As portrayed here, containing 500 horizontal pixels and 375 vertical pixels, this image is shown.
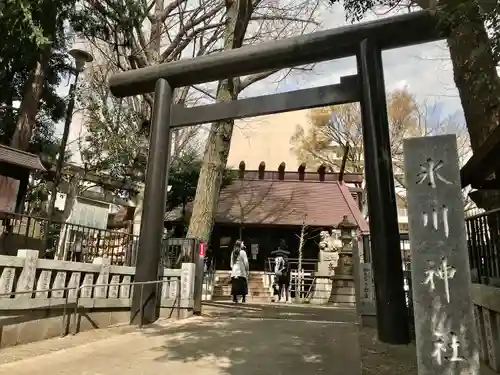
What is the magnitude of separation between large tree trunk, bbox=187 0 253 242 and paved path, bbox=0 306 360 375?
13.8 feet

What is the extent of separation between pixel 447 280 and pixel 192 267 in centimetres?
667

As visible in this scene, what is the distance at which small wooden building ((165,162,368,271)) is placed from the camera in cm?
1952

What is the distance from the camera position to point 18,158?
11.0 m

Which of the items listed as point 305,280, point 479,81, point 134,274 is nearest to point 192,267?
point 134,274

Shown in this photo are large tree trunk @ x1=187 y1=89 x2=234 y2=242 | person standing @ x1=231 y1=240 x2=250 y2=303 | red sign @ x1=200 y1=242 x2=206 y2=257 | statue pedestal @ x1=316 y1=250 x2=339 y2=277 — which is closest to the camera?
red sign @ x1=200 y1=242 x2=206 y2=257

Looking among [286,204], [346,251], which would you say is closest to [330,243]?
[346,251]

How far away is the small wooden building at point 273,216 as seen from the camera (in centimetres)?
1952

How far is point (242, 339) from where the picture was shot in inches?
252

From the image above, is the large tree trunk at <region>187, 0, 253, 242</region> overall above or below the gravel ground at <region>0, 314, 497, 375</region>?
above

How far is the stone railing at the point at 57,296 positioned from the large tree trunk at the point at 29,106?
689 centimetres

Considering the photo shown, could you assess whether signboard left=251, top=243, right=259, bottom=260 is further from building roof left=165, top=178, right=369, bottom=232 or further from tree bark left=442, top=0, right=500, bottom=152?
tree bark left=442, top=0, right=500, bottom=152

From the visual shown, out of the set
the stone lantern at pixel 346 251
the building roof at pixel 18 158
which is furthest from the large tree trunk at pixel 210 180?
the stone lantern at pixel 346 251

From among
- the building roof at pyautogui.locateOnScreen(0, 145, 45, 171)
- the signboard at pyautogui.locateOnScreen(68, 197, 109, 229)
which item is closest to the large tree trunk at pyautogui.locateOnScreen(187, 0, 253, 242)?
the signboard at pyautogui.locateOnScreen(68, 197, 109, 229)

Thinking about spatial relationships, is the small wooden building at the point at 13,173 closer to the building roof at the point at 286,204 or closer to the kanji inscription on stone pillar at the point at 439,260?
the building roof at the point at 286,204
